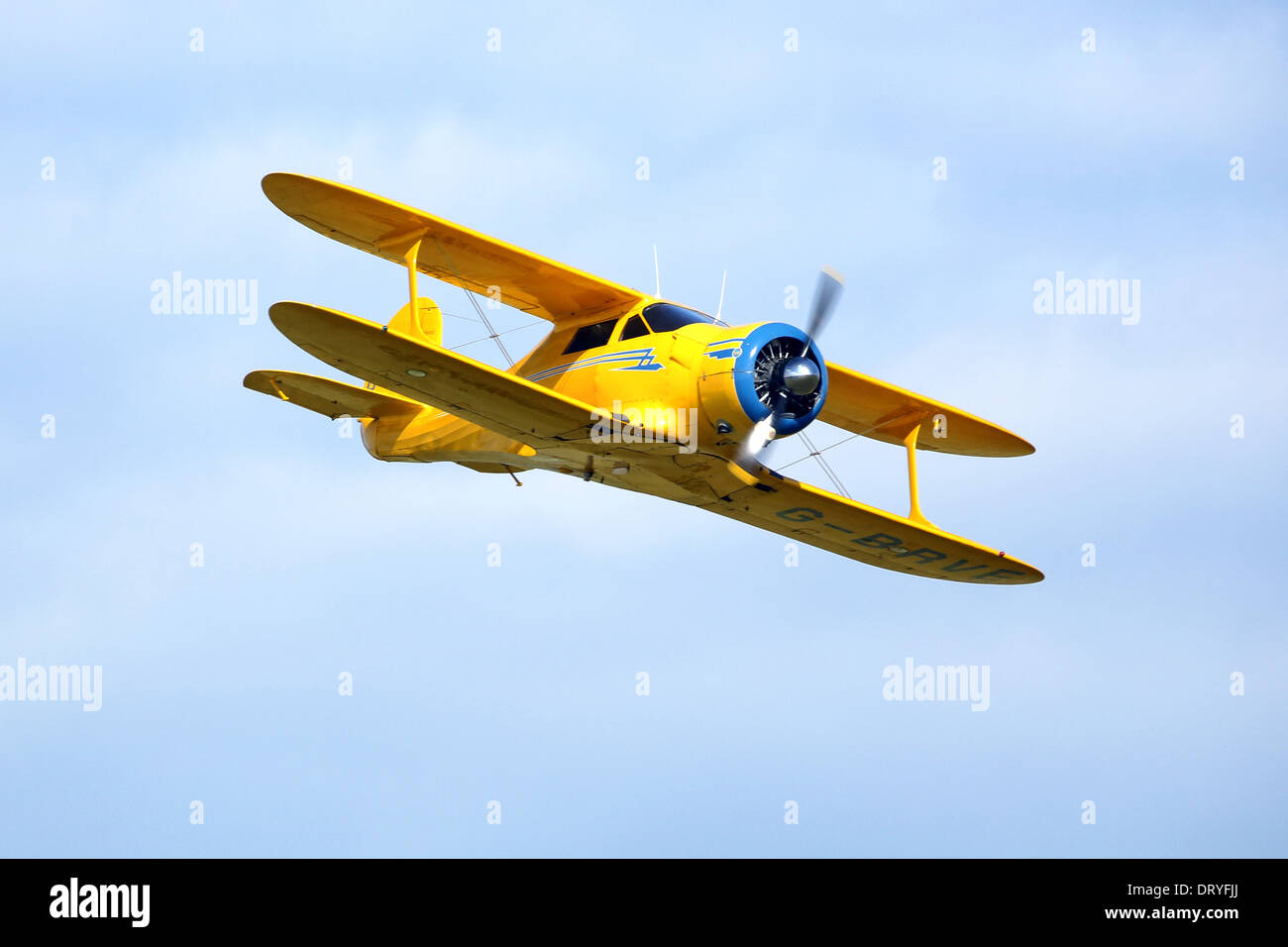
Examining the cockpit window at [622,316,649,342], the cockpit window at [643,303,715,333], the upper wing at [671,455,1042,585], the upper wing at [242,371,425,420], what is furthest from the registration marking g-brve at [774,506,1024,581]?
the upper wing at [242,371,425,420]

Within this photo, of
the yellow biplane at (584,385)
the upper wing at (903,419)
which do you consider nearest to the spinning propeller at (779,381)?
the yellow biplane at (584,385)

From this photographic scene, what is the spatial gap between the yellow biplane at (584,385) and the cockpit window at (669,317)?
0.02 m

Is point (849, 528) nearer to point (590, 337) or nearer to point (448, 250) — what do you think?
point (590, 337)

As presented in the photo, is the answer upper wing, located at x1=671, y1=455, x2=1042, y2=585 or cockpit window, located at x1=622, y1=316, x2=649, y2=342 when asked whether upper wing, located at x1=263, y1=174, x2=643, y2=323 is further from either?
upper wing, located at x1=671, y1=455, x2=1042, y2=585

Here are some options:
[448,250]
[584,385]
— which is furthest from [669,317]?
[448,250]

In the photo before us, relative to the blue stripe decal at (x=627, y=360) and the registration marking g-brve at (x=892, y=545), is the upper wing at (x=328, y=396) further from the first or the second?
the registration marking g-brve at (x=892, y=545)

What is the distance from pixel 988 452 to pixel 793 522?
4755 millimetres

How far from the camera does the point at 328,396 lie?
27422mm

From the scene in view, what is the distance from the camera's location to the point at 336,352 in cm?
2345

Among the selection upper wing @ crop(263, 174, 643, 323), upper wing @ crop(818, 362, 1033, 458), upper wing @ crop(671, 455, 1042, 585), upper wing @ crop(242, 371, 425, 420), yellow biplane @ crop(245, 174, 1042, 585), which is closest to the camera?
yellow biplane @ crop(245, 174, 1042, 585)

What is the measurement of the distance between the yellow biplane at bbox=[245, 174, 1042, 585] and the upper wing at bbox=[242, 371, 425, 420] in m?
0.03

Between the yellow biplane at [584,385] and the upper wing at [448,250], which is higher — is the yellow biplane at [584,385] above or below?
below

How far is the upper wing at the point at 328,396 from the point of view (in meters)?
26.8

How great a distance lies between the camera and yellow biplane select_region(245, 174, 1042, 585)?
23.7 meters
